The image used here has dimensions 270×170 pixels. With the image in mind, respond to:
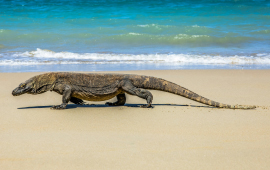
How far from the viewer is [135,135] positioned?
548 cm

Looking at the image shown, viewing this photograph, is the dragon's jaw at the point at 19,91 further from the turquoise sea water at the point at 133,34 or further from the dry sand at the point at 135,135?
the turquoise sea water at the point at 133,34

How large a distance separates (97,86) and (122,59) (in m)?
9.64

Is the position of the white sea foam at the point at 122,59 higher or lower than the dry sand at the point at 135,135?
higher

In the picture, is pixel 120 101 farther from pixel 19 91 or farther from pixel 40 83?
pixel 19 91

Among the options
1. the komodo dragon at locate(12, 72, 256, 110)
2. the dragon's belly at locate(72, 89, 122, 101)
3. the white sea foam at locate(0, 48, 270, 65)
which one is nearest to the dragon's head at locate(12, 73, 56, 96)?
the komodo dragon at locate(12, 72, 256, 110)

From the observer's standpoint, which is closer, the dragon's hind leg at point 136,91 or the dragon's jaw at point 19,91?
the dragon's jaw at point 19,91

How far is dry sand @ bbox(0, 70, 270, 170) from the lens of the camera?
172 inches

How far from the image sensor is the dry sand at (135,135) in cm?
436

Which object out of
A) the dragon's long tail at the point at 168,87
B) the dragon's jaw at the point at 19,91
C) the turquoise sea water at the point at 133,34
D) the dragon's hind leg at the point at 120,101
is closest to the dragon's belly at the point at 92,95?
the dragon's hind leg at the point at 120,101

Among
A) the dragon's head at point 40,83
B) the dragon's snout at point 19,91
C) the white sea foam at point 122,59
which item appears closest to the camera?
the dragon's snout at point 19,91

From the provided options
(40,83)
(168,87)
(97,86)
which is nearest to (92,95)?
(97,86)

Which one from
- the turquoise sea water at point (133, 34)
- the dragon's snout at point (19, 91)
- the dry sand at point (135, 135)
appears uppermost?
the turquoise sea water at point (133, 34)

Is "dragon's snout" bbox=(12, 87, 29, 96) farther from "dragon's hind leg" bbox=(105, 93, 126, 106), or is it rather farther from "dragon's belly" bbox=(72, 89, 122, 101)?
"dragon's hind leg" bbox=(105, 93, 126, 106)

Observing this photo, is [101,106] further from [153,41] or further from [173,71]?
[153,41]
